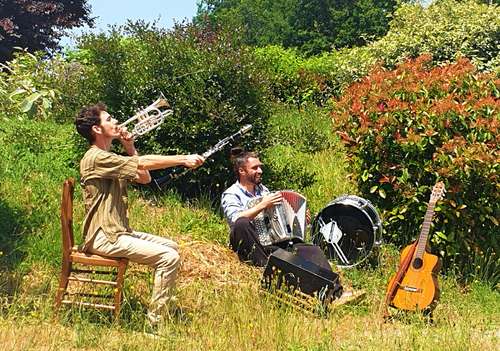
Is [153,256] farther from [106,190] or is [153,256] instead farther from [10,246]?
[10,246]

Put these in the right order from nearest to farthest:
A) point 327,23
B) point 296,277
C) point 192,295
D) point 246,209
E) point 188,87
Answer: point 296,277
point 192,295
point 246,209
point 188,87
point 327,23

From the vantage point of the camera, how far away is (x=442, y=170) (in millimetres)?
6941

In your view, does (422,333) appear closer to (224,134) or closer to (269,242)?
(269,242)

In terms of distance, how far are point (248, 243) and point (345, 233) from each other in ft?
4.03

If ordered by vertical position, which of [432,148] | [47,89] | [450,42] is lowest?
[450,42]

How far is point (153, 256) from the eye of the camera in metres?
5.41

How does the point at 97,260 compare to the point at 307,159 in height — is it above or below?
above

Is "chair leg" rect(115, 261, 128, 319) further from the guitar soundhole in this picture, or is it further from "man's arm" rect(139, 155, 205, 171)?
the guitar soundhole

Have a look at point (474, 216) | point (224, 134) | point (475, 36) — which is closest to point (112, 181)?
point (224, 134)

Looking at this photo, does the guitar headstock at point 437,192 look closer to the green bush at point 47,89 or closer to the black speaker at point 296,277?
the black speaker at point 296,277

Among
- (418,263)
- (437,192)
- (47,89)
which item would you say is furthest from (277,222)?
(47,89)

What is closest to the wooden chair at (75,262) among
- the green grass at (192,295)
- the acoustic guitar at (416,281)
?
the green grass at (192,295)

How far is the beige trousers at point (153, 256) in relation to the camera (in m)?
5.37

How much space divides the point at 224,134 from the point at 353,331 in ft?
11.3
